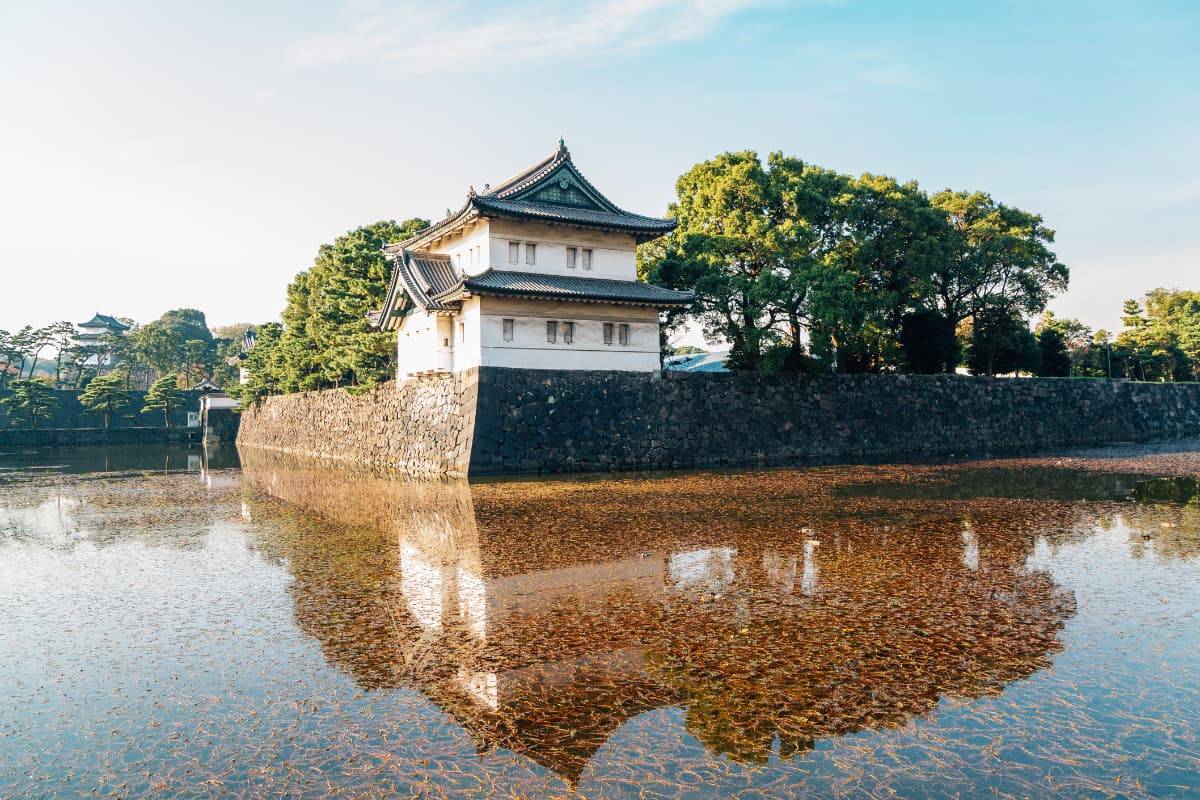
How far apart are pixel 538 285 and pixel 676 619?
58.5ft

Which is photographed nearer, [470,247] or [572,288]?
[572,288]

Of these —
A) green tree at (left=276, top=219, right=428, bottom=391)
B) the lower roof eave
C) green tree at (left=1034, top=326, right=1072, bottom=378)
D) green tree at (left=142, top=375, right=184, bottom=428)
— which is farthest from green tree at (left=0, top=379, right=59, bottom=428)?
green tree at (left=1034, top=326, right=1072, bottom=378)

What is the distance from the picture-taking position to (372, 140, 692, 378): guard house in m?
23.7

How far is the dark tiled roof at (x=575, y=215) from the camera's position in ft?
78.0

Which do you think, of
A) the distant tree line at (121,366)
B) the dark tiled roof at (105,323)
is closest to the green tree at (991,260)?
the distant tree line at (121,366)

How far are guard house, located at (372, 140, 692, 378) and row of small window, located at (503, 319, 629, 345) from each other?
0.11 feet

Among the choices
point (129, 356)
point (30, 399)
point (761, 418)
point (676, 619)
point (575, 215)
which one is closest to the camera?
point (676, 619)

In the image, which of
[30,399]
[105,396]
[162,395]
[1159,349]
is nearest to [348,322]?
[162,395]

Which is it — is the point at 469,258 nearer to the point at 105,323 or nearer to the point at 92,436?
the point at 92,436

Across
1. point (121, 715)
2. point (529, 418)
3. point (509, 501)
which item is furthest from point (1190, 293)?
point (121, 715)

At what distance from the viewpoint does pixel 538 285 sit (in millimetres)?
23766

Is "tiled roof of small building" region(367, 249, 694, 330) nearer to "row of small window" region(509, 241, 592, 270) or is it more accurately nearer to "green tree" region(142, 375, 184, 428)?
"row of small window" region(509, 241, 592, 270)

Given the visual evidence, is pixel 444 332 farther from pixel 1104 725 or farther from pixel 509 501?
pixel 1104 725

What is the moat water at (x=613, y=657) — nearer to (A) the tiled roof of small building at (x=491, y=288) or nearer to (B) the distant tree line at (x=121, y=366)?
(A) the tiled roof of small building at (x=491, y=288)
